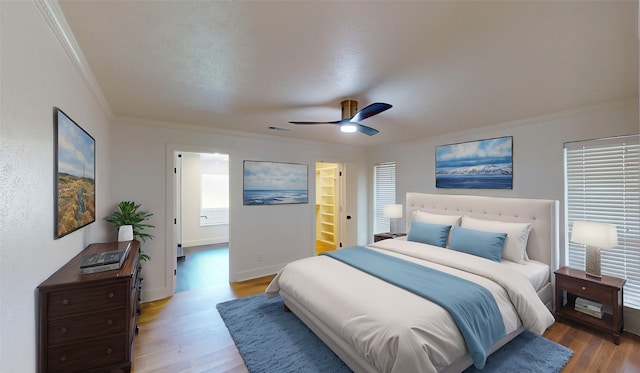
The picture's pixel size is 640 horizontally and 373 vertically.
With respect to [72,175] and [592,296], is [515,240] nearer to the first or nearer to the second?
[592,296]

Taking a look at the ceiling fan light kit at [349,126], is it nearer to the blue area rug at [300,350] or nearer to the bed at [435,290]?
the bed at [435,290]

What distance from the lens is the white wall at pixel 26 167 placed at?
3.50 feet

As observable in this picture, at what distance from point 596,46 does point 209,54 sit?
2498 mm

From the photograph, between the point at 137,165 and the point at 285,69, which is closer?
the point at 285,69

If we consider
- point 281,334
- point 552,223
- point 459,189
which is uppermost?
point 459,189

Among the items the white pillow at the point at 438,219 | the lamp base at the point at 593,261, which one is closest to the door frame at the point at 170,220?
the white pillow at the point at 438,219

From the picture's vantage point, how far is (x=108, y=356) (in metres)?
1.83

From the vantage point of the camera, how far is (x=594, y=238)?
2.48 meters

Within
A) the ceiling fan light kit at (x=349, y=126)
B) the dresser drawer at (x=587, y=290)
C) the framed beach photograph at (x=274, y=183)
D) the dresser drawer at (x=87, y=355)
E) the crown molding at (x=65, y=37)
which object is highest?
the crown molding at (x=65, y=37)

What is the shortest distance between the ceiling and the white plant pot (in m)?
1.36

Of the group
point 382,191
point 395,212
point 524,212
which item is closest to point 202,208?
point 382,191

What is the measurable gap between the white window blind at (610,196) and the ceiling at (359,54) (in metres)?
0.54

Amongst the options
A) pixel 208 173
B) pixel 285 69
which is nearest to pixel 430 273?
pixel 285 69

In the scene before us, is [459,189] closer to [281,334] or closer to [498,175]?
[498,175]
